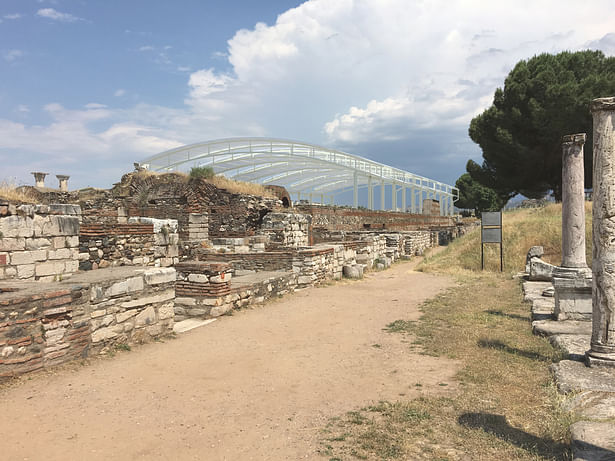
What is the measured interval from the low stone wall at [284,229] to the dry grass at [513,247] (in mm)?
4982

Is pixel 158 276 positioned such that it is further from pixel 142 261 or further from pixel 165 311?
pixel 142 261

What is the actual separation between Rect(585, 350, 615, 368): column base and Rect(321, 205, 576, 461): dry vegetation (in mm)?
432

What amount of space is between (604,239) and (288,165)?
92.8 ft

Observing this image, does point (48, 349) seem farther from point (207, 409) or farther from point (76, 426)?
point (207, 409)

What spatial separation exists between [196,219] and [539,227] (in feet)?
46.6

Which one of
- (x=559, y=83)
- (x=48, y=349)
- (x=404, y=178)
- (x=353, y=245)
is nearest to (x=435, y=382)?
(x=48, y=349)

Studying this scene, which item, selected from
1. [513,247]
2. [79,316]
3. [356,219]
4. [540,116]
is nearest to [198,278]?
[79,316]

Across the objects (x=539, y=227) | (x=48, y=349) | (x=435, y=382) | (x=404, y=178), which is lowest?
(x=435, y=382)

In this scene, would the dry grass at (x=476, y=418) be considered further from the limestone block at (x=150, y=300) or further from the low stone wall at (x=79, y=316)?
the limestone block at (x=150, y=300)

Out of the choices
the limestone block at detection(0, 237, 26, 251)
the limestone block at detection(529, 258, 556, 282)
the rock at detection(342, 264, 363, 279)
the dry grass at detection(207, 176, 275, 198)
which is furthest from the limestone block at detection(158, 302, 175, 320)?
the dry grass at detection(207, 176, 275, 198)

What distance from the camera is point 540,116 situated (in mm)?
23391

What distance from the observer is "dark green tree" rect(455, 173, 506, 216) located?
53312 millimetres

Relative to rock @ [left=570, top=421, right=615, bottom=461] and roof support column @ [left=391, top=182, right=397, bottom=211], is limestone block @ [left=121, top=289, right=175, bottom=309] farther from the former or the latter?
roof support column @ [left=391, top=182, right=397, bottom=211]

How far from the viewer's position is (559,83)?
2319cm
